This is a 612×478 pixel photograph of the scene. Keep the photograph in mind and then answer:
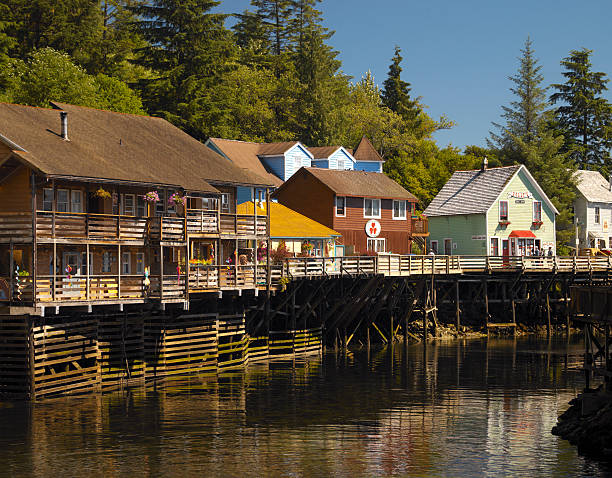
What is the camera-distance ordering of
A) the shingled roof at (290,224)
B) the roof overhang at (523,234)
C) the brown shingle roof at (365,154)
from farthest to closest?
the brown shingle roof at (365,154), the roof overhang at (523,234), the shingled roof at (290,224)

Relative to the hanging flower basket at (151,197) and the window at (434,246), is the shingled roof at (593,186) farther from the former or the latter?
the hanging flower basket at (151,197)

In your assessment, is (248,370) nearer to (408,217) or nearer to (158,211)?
(158,211)

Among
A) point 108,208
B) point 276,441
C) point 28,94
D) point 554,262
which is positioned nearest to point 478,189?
point 554,262

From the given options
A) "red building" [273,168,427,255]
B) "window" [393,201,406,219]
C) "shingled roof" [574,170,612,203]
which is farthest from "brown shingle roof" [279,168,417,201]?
"shingled roof" [574,170,612,203]

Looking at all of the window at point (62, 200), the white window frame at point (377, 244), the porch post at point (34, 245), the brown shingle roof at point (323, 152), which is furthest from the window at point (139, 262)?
the brown shingle roof at point (323, 152)

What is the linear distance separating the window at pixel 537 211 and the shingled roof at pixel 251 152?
21.4 m

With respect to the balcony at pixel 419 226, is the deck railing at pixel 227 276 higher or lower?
lower

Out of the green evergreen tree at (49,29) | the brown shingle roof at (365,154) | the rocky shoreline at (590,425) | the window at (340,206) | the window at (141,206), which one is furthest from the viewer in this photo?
the brown shingle roof at (365,154)

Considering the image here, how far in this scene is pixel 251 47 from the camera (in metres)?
120

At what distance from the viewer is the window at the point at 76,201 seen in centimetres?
4078

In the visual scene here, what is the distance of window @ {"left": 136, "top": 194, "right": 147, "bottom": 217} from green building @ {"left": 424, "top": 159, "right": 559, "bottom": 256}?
39.8 m

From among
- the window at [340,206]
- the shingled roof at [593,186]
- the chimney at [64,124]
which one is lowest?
the window at [340,206]

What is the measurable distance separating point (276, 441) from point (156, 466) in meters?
4.89

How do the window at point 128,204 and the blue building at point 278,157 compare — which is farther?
the blue building at point 278,157
